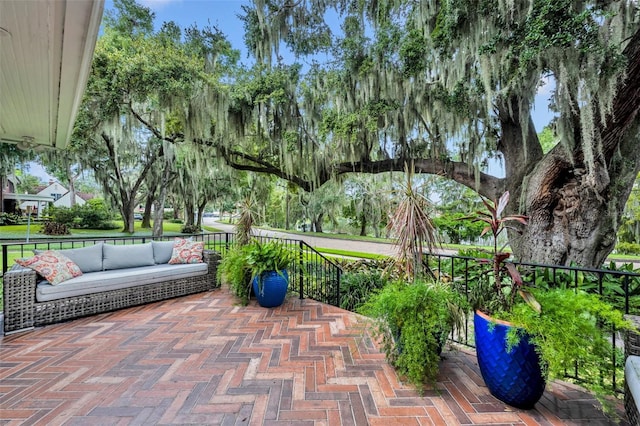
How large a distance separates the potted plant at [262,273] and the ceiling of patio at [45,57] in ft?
7.29

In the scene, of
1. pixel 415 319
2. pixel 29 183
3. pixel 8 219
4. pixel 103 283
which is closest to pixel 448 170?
pixel 415 319

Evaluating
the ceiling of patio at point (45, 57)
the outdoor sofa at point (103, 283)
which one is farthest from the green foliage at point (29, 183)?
the ceiling of patio at point (45, 57)

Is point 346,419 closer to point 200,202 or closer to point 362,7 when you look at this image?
point 362,7

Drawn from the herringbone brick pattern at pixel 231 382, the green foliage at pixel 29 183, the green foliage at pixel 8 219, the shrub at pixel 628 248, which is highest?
the green foliage at pixel 29 183

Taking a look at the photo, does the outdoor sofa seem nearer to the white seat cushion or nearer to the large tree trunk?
the white seat cushion

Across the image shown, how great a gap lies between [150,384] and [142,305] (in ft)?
6.13

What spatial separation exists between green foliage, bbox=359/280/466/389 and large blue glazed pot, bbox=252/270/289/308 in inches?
62.3

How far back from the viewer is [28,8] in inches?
53.0

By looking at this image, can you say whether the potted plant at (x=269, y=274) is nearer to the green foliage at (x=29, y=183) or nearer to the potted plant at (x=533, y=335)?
the potted plant at (x=533, y=335)

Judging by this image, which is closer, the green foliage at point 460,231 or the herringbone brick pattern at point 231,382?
the herringbone brick pattern at point 231,382

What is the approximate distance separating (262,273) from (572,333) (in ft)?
9.15

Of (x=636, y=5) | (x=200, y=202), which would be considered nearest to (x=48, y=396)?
(x=636, y=5)

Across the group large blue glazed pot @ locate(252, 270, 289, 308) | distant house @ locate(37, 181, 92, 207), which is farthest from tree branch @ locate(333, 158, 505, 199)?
distant house @ locate(37, 181, 92, 207)

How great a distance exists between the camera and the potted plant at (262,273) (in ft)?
10.9
